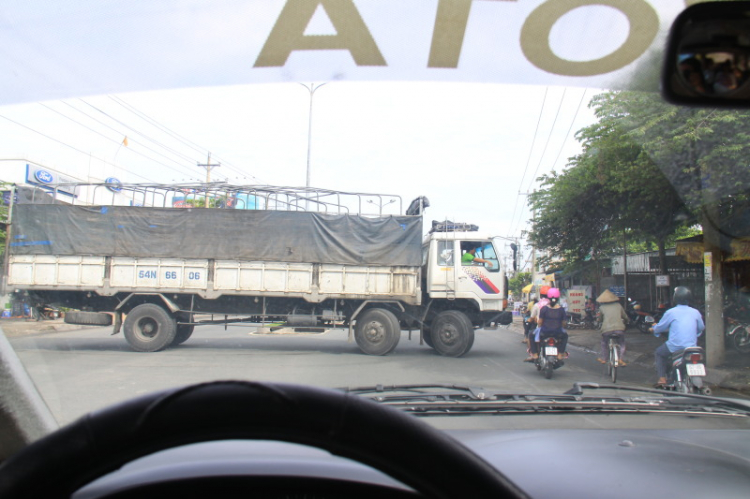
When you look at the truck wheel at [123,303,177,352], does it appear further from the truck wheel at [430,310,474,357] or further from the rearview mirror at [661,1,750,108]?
the rearview mirror at [661,1,750,108]

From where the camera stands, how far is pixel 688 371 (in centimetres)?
625

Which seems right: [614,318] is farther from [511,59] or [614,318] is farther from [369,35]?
[369,35]

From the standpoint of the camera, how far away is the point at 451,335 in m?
11.0

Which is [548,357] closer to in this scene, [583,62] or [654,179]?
[654,179]

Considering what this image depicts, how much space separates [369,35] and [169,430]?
2554 mm

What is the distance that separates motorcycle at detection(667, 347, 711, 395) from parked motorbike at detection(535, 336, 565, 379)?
62.7 inches

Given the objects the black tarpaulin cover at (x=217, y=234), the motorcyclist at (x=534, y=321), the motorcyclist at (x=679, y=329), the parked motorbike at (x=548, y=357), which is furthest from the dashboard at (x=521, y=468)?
the black tarpaulin cover at (x=217, y=234)

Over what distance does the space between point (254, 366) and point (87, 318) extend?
4902 millimetres

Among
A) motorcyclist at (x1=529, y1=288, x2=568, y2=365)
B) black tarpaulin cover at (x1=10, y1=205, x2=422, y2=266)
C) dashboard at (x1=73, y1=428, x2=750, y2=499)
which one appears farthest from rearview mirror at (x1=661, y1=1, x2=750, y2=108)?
black tarpaulin cover at (x1=10, y1=205, x2=422, y2=266)

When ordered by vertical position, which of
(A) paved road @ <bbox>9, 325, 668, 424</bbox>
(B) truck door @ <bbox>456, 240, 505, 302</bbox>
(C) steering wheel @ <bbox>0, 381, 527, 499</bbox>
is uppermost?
(B) truck door @ <bbox>456, 240, 505, 302</bbox>

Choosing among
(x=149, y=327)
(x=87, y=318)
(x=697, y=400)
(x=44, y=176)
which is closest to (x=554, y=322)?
(x=697, y=400)

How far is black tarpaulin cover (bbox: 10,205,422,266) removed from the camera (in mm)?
11281

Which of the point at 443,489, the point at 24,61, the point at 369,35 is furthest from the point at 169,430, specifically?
the point at 24,61

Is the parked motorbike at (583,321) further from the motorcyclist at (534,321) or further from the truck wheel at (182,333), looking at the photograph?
the truck wheel at (182,333)
